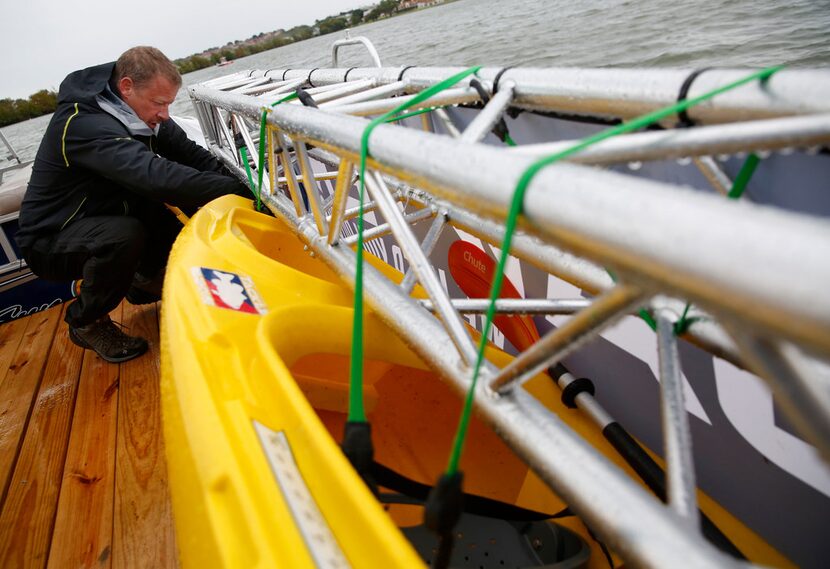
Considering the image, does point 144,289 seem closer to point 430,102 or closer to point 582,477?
point 430,102

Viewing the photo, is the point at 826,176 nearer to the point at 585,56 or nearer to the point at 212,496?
the point at 212,496

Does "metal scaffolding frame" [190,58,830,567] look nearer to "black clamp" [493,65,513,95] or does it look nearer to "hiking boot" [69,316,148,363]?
"black clamp" [493,65,513,95]

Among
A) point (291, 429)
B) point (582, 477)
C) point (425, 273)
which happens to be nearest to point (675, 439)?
point (582, 477)

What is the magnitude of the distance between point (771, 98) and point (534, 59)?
6.85 m

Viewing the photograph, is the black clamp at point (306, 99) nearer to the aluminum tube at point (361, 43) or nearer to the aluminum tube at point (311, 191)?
the aluminum tube at point (311, 191)

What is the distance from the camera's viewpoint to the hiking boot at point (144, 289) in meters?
3.59

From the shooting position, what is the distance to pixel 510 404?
1016 millimetres

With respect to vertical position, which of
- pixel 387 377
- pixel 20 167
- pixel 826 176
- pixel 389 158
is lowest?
pixel 387 377

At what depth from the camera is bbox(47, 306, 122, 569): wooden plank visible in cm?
192

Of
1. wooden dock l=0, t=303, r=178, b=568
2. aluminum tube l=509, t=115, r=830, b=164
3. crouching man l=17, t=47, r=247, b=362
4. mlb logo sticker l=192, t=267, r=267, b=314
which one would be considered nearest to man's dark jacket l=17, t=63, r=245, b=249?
crouching man l=17, t=47, r=247, b=362

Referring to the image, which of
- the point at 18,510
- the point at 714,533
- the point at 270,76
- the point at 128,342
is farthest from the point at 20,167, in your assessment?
the point at 714,533

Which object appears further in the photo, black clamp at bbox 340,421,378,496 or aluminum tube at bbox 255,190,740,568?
black clamp at bbox 340,421,378,496

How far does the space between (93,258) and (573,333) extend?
3.02 metres

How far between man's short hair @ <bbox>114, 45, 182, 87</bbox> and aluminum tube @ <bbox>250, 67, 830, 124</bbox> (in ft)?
7.01
